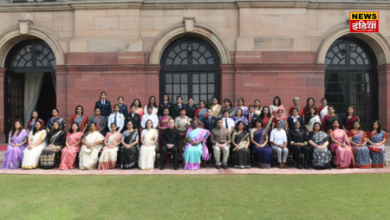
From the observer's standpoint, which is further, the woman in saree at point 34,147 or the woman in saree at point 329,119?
the woman in saree at point 329,119

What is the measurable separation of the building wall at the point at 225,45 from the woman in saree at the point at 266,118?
239 centimetres

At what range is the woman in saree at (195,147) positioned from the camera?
7.36 m

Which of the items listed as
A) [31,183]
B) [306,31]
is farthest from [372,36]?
[31,183]

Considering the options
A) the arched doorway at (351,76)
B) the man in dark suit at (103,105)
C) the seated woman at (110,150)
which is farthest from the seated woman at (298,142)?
the man in dark suit at (103,105)

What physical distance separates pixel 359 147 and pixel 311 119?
4.47 feet

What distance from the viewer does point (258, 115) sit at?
8414 mm

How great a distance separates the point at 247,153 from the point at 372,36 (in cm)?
728

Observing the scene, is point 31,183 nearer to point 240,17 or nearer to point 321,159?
point 321,159

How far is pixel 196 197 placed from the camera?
190 inches

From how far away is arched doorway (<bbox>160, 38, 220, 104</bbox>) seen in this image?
436 inches

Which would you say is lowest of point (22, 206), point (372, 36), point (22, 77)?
point (22, 206)

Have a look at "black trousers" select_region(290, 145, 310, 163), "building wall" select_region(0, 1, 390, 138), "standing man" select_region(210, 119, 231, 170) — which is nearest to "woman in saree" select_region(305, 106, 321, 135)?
"black trousers" select_region(290, 145, 310, 163)

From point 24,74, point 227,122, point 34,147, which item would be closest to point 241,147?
point 227,122

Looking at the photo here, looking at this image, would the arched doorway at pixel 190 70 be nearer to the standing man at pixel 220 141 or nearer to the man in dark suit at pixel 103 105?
the man in dark suit at pixel 103 105
